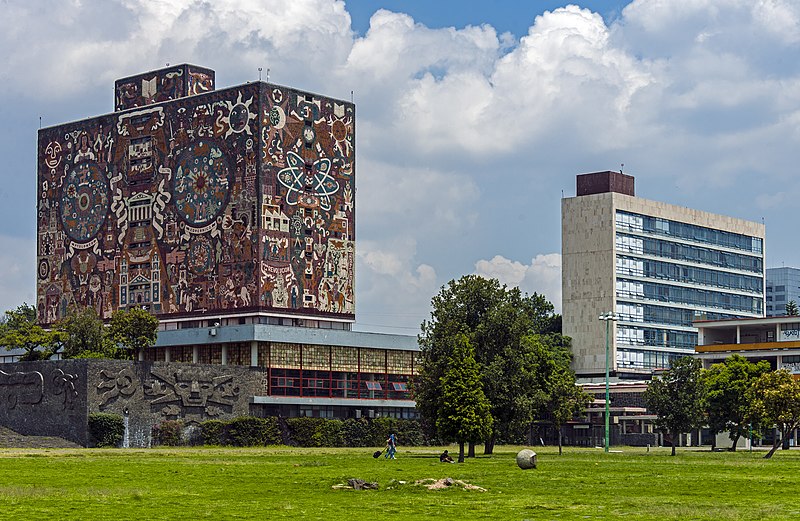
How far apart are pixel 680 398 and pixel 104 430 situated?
49.7 m

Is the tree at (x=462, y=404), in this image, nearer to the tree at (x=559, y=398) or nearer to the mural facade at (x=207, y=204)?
the tree at (x=559, y=398)

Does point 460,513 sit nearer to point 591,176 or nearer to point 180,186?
point 180,186

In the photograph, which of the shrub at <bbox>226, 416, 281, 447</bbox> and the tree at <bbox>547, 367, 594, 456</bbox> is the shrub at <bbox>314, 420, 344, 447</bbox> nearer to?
the shrub at <bbox>226, 416, 281, 447</bbox>

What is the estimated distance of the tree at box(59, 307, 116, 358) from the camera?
122m

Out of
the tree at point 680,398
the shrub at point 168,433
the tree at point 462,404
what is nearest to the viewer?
the tree at point 462,404

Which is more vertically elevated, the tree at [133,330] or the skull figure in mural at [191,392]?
the tree at [133,330]

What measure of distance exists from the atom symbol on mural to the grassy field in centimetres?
6214

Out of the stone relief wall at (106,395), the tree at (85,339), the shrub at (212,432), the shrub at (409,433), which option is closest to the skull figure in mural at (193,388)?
the stone relief wall at (106,395)

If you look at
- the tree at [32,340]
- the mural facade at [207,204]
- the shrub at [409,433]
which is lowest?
the shrub at [409,433]

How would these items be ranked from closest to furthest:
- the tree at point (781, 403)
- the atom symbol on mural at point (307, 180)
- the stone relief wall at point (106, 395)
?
the tree at point (781, 403)
the stone relief wall at point (106, 395)
the atom symbol on mural at point (307, 180)

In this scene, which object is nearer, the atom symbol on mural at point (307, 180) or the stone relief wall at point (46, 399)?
the stone relief wall at point (46, 399)

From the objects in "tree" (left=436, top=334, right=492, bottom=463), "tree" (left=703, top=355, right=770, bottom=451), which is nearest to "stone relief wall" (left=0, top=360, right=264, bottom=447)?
"tree" (left=436, top=334, right=492, bottom=463)

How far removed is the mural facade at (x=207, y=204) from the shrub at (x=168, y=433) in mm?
18719

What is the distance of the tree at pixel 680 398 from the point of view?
4439 inches
